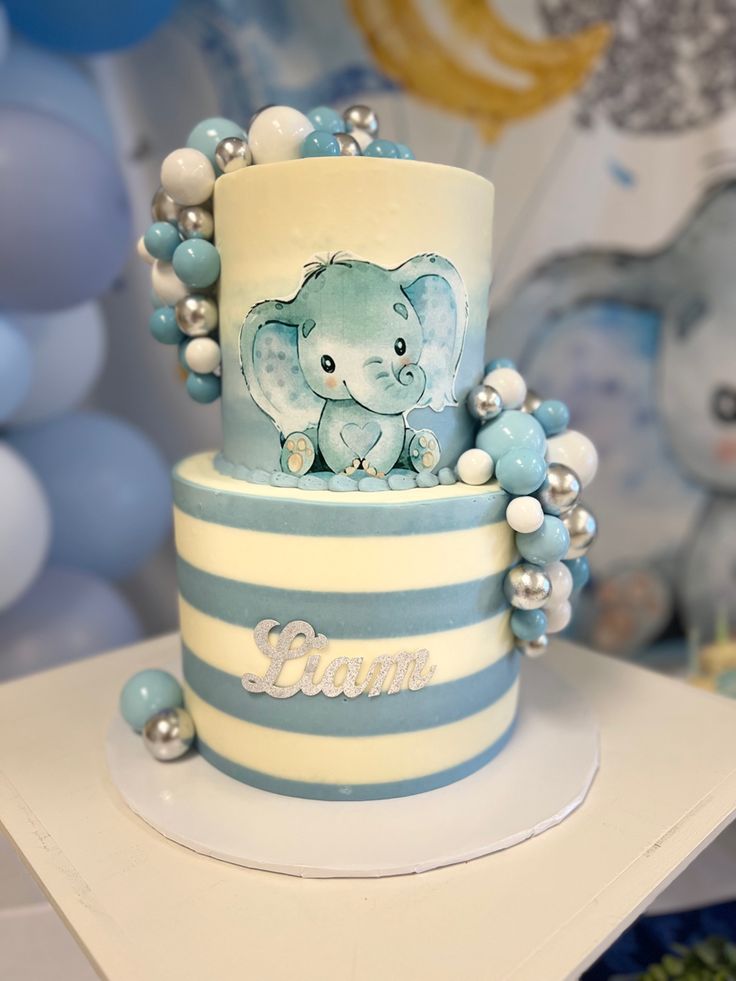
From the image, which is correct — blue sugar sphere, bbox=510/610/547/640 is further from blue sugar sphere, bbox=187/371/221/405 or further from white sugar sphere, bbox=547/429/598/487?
blue sugar sphere, bbox=187/371/221/405

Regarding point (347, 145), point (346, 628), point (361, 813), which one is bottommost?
point (361, 813)

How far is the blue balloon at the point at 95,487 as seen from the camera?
6.02 ft

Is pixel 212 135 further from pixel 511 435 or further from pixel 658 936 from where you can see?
pixel 658 936

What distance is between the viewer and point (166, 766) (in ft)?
3.49

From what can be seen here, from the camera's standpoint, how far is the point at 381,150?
103cm

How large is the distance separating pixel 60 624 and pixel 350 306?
1.14 meters

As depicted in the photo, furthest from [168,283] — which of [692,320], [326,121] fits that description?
[692,320]

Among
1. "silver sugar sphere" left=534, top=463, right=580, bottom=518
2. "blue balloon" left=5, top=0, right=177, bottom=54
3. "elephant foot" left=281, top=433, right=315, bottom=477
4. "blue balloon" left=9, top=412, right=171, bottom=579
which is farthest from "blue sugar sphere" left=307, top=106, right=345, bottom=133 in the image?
"blue balloon" left=9, top=412, right=171, bottom=579

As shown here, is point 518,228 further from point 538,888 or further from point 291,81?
Result: point 538,888

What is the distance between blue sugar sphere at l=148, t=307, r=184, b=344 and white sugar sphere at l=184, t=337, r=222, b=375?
0.16 feet

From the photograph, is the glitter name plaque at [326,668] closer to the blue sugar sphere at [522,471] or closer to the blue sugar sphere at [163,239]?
the blue sugar sphere at [522,471]

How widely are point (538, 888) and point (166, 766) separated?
0.51 metres

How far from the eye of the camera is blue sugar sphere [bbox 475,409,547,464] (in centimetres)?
101

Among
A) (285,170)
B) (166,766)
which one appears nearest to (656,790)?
(166,766)
